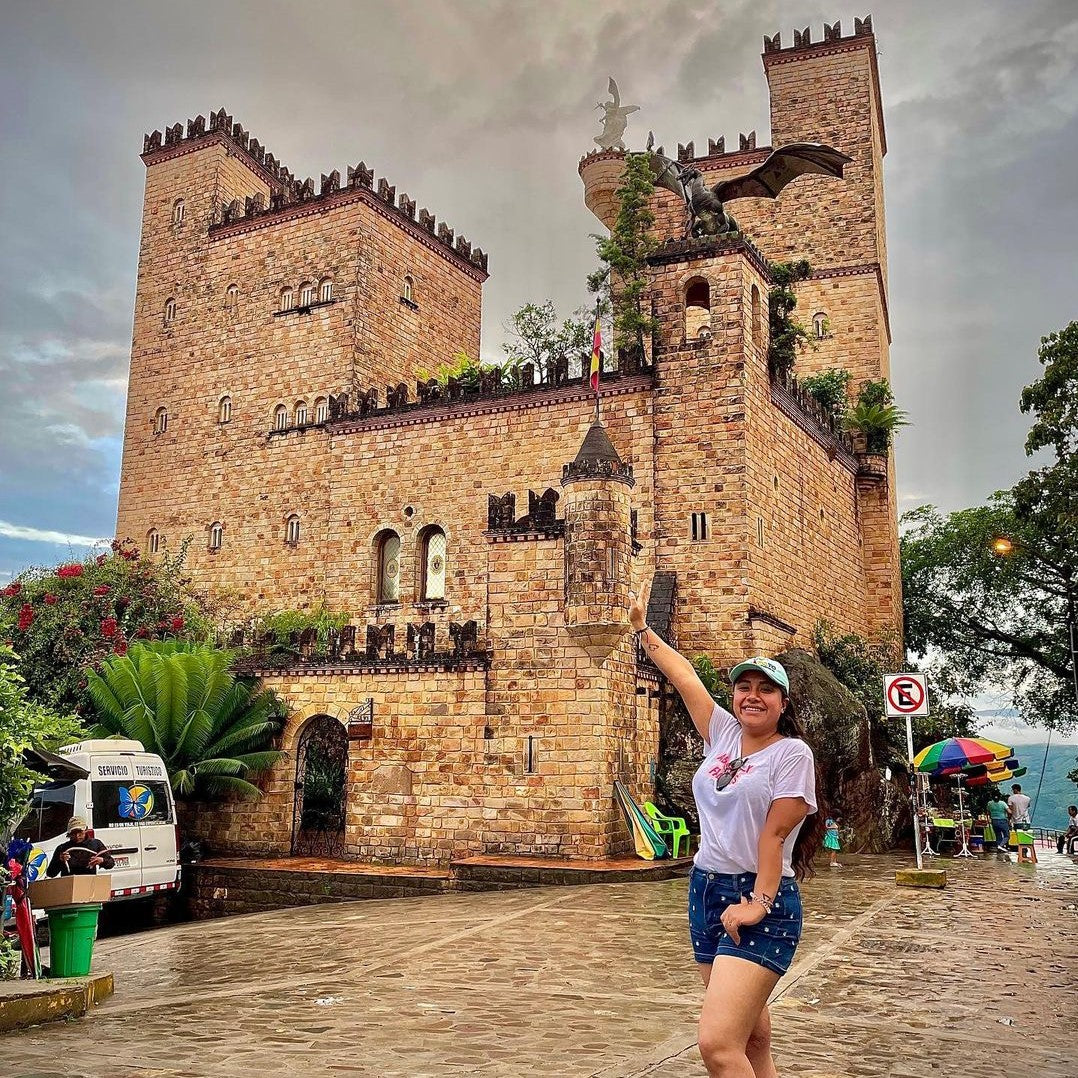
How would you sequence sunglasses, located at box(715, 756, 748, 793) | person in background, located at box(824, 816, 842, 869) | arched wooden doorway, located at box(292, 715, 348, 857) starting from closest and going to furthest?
sunglasses, located at box(715, 756, 748, 793) → arched wooden doorway, located at box(292, 715, 348, 857) → person in background, located at box(824, 816, 842, 869)

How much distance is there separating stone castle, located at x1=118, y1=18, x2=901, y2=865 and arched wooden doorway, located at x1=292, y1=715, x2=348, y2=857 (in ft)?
0.17

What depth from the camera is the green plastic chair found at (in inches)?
663

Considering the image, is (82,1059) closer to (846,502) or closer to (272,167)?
(846,502)

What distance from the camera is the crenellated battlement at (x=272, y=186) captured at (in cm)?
2948

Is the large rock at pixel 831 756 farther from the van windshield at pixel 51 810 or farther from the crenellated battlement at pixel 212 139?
the crenellated battlement at pixel 212 139

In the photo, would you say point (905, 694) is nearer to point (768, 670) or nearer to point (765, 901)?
point (768, 670)

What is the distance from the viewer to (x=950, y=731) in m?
26.9

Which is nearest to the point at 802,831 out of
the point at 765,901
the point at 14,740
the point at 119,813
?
the point at 765,901

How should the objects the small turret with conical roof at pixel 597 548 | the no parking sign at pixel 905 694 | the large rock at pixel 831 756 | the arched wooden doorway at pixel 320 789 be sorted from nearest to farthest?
1. the no parking sign at pixel 905 694
2. the small turret with conical roof at pixel 597 548
3. the large rock at pixel 831 756
4. the arched wooden doorway at pixel 320 789

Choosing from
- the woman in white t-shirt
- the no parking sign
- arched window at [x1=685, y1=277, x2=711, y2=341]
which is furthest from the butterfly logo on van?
arched window at [x1=685, y1=277, x2=711, y2=341]

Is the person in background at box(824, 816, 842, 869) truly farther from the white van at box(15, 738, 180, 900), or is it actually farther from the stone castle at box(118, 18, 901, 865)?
the white van at box(15, 738, 180, 900)

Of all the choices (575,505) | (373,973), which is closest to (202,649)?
(575,505)

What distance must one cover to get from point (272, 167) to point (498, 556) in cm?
2173

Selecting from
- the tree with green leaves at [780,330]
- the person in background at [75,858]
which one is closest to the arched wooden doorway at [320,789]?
the person in background at [75,858]
